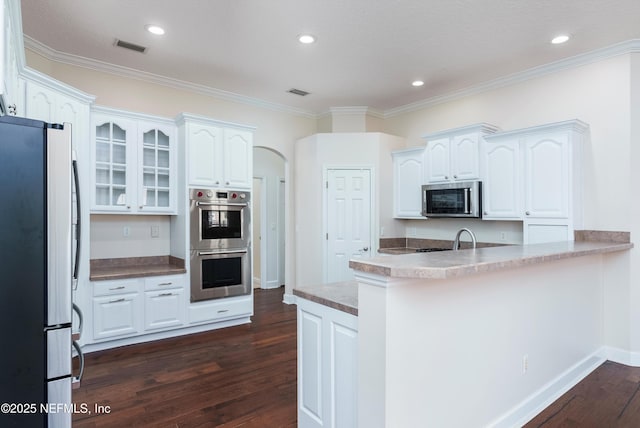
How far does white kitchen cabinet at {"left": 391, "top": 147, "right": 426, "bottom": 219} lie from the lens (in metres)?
4.84

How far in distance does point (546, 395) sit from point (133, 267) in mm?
4103

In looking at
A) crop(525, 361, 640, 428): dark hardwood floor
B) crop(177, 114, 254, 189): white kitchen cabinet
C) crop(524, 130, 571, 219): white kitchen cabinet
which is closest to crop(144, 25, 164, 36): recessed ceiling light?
crop(177, 114, 254, 189): white kitchen cabinet

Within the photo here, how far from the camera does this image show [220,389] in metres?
2.81

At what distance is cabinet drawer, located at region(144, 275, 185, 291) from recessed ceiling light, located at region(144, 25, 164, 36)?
2426 millimetres

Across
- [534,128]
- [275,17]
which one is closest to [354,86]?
[275,17]

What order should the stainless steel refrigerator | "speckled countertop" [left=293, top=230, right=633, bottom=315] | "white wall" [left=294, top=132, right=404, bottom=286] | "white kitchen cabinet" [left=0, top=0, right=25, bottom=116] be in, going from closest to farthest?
the stainless steel refrigerator → "speckled countertop" [left=293, top=230, right=633, bottom=315] → "white kitchen cabinet" [left=0, top=0, right=25, bottom=116] → "white wall" [left=294, top=132, right=404, bottom=286]

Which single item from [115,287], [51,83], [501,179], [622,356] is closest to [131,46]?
[51,83]

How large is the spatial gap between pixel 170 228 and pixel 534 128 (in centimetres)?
425

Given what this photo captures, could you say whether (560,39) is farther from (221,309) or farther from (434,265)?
(221,309)

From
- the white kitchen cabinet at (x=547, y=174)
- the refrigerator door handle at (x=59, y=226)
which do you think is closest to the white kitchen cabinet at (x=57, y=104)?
the refrigerator door handle at (x=59, y=226)

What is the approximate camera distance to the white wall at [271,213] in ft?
21.9

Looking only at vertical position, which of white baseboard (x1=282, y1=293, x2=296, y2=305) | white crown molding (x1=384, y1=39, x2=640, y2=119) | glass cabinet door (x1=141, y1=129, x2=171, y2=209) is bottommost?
white baseboard (x1=282, y1=293, x2=296, y2=305)

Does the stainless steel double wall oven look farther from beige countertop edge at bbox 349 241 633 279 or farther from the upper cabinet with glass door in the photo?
beige countertop edge at bbox 349 241 633 279

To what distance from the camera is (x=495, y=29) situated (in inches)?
124
